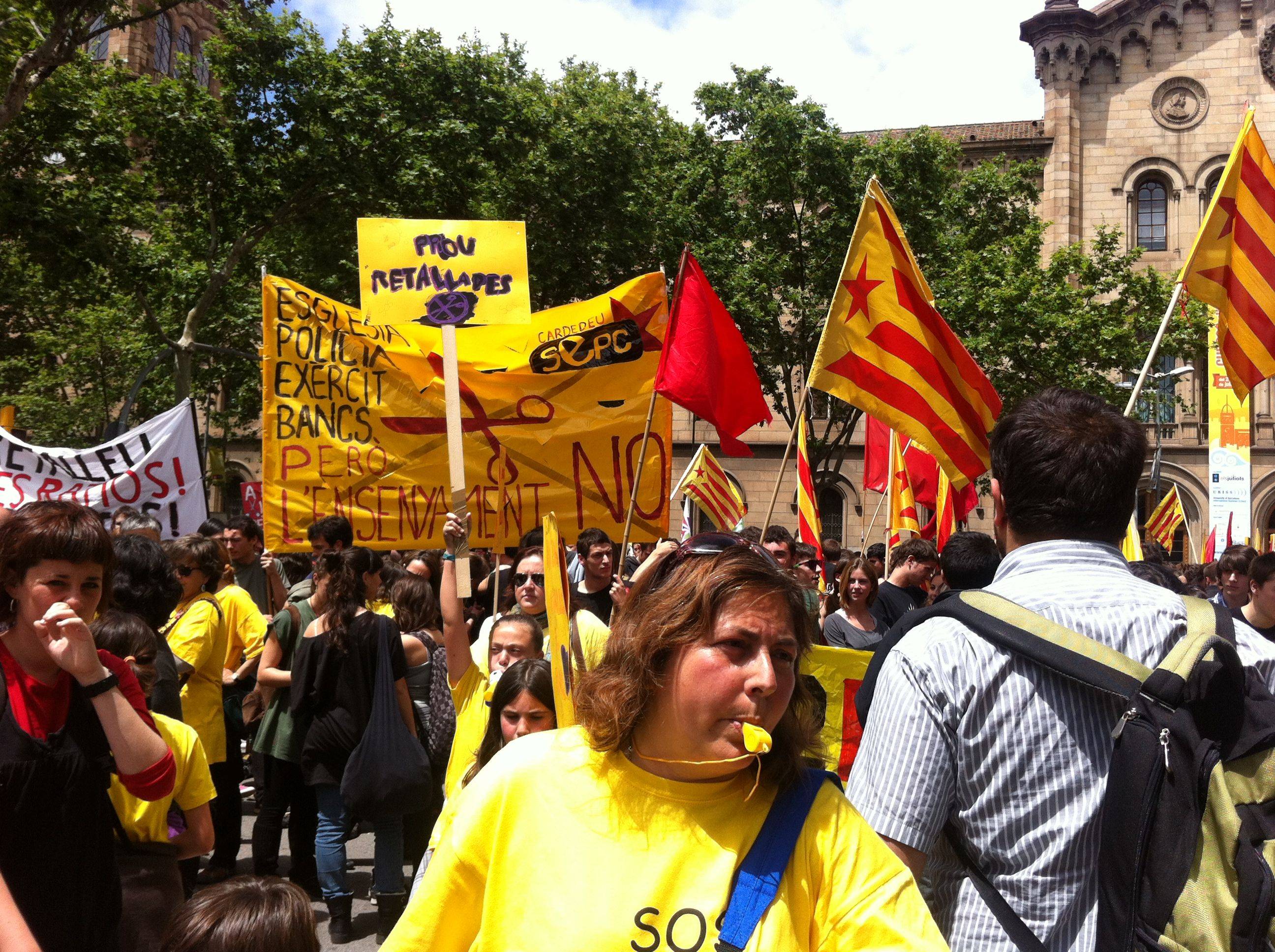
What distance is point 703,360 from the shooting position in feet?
21.2

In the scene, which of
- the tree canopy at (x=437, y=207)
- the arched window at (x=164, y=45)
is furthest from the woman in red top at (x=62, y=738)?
the arched window at (x=164, y=45)

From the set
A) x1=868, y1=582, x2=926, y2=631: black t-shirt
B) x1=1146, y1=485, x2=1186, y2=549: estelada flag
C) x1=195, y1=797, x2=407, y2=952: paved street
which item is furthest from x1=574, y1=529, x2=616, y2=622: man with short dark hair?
x1=1146, y1=485, x2=1186, y2=549: estelada flag

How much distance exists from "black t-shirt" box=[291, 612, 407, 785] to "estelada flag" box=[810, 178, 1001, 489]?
2221 mm

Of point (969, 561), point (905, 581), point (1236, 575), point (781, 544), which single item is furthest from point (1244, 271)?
point (969, 561)

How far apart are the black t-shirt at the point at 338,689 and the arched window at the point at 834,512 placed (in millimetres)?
30654

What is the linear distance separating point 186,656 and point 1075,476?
4.28 m

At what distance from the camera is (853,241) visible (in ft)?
18.8

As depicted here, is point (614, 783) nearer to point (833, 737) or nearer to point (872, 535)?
point (833, 737)

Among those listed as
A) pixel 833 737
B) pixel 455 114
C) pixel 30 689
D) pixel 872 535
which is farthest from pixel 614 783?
pixel 872 535

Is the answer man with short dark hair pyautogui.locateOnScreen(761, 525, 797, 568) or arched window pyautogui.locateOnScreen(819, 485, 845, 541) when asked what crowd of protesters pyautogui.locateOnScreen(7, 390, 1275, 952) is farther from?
arched window pyautogui.locateOnScreen(819, 485, 845, 541)

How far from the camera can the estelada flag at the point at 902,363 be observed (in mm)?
5262

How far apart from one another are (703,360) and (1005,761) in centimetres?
444

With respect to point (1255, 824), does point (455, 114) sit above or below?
above

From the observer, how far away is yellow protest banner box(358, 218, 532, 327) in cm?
628
